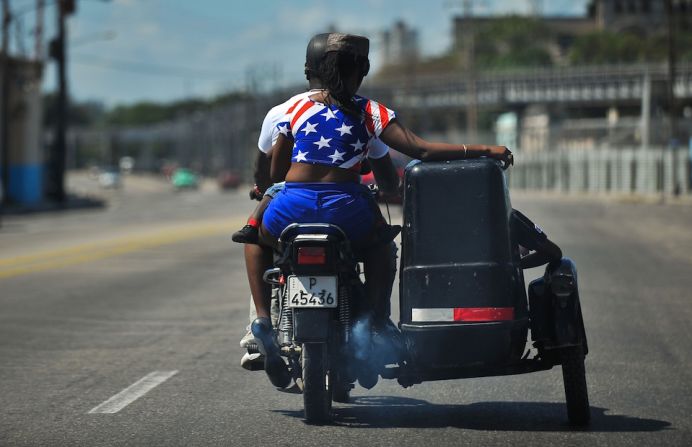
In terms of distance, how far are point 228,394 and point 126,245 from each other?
1726 cm

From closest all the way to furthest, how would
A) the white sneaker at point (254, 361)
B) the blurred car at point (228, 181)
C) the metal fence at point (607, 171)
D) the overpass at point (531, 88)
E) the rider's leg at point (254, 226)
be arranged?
the rider's leg at point (254, 226) → the white sneaker at point (254, 361) → the metal fence at point (607, 171) → the blurred car at point (228, 181) → the overpass at point (531, 88)

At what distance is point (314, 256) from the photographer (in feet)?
21.3

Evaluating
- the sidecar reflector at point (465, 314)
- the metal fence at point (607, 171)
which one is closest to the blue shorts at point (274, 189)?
the sidecar reflector at point (465, 314)

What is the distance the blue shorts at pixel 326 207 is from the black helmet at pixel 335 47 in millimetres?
590

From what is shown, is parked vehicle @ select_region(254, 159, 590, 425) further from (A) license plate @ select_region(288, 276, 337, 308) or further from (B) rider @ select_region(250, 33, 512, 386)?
(B) rider @ select_region(250, 33, 512, 386)

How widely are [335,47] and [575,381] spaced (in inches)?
79.2

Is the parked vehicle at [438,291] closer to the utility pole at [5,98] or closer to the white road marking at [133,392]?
the white road marking at [133,392]

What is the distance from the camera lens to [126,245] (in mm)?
25062

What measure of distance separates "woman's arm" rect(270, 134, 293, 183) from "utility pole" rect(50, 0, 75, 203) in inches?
2276

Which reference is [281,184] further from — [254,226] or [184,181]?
[184,181]

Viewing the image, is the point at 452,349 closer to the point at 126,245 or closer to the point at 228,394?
the point at 228,394

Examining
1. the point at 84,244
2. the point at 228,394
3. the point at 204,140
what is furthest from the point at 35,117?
the point at 204,140

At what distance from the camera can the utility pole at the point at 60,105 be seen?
6400cm

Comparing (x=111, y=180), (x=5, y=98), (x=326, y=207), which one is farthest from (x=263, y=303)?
(x=111, y=180)
